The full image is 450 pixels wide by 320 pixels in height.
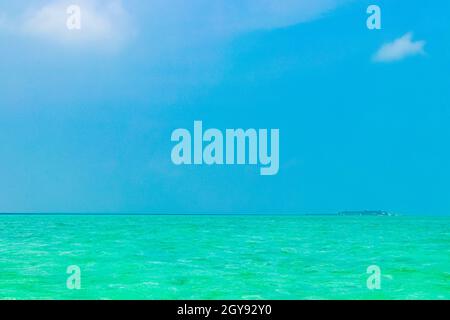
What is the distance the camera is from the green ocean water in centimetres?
1097

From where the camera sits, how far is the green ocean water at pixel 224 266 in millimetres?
10969

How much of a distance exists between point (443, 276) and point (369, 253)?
654cm

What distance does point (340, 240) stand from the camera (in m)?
26.2

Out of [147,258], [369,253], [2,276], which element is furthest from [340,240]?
[2,276]

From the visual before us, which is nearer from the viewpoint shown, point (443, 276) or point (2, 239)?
point (443, 276)

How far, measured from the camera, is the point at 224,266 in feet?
50.8
